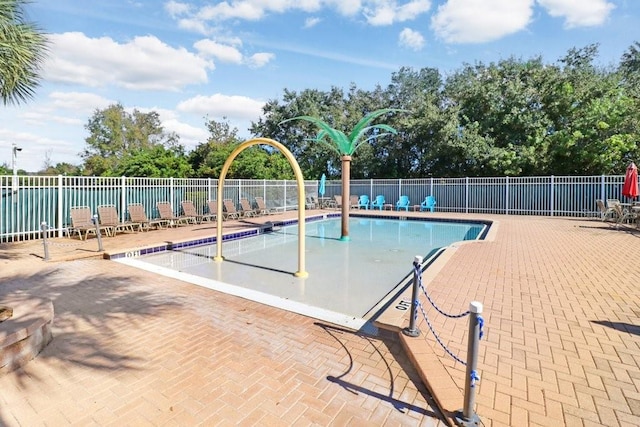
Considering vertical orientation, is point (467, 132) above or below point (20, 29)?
above

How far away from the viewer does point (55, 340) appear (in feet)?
12.3

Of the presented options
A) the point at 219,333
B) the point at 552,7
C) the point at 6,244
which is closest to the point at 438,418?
the point at 219,333

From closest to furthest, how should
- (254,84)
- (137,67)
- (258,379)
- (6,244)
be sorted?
(258,379)
(6,244)
(254,84)
(137,67)

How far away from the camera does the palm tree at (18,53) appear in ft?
15.5

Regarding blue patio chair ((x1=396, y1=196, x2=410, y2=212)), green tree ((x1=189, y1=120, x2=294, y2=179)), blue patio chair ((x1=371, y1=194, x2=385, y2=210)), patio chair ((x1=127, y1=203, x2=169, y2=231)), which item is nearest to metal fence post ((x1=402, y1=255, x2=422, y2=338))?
patio chair ((x1=127, y1=203, x2=169, y2=231))

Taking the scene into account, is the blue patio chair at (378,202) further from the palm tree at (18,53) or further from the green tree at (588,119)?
the palm tree at (18,53)

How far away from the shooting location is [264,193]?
18188 mm

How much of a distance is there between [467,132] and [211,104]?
31836mm

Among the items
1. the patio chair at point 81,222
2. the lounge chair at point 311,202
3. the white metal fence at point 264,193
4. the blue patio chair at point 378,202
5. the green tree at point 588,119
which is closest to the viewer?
the white metal fence at point 264,193

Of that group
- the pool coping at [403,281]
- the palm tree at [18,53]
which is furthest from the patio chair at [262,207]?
the palm tree at [18,53]

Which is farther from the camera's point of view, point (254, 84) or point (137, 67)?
point (137, 67)

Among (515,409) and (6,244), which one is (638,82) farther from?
(6,244)

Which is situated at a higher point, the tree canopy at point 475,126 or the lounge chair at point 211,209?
the tree canopy at point 475,126

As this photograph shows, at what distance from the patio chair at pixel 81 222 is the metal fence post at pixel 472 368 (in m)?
10.5
